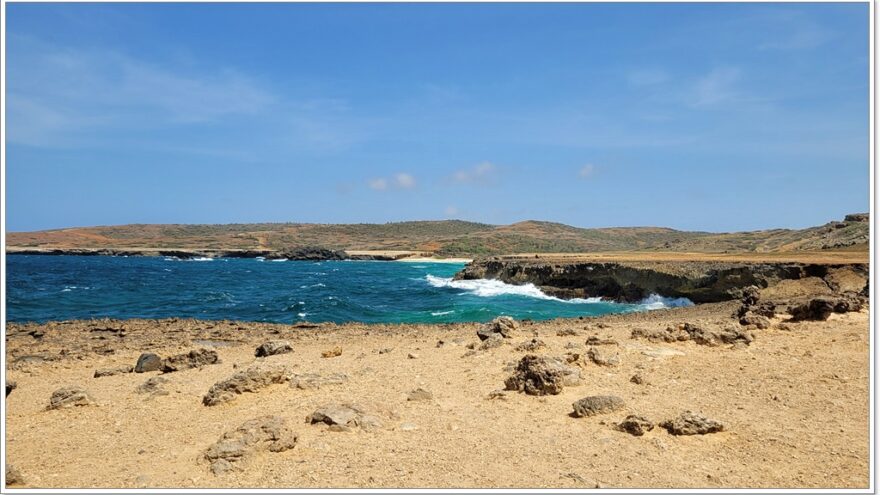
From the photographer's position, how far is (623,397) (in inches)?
350

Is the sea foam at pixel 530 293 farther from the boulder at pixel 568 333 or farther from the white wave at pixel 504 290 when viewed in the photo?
the boulder at pixel 568 333

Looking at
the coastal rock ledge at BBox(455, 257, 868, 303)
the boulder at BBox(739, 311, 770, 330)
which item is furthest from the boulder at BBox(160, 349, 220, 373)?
the coastal rock ledge at BBox(455, 257, 868, 303)

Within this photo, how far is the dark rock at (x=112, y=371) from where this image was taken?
12188 mm

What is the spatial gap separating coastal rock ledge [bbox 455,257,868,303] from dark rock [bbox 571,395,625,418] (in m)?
16.7

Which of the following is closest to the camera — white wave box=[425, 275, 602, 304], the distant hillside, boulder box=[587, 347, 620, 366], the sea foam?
boulder box=[587, 347, 620, 366]

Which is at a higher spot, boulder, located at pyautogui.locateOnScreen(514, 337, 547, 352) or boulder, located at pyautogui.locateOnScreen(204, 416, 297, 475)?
boulder, located at pyautogui.locateOnScreen(514, 337, 547, 352)

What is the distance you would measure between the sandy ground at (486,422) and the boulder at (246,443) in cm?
11

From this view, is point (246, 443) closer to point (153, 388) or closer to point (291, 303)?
point (153, 388)

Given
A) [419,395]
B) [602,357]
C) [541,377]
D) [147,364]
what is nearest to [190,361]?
[147,364]

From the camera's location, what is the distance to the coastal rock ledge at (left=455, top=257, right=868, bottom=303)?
80.9ft

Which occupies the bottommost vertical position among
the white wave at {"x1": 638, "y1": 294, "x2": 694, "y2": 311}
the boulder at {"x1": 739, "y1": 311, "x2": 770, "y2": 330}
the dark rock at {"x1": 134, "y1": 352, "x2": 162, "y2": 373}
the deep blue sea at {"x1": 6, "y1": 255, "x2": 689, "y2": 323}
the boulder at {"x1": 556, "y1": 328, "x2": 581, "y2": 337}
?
the deep blue sea at {"x1": 6, "y1": 255, "x2": 689, "y2": 323}

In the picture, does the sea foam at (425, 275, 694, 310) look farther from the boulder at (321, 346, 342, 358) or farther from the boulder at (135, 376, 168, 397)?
the boulder at (135, 376, 168, 397)

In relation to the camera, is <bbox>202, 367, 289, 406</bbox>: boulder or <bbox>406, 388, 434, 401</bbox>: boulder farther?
<bbox>202, 367, 289, 406</bbox>: boulder

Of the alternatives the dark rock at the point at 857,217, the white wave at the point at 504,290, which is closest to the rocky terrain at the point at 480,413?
the white wave at the point at 504,290
